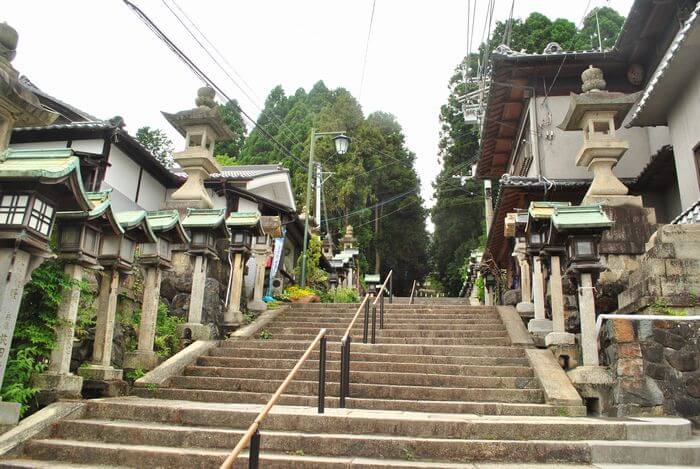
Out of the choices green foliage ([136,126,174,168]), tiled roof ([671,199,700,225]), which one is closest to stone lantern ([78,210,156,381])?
tiled roof ([671,199,700,225])

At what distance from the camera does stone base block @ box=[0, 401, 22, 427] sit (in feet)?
17.9

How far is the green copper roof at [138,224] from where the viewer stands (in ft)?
24.7

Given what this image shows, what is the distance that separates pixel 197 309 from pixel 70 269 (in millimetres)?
3540

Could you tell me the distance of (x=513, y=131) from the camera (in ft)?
60.7

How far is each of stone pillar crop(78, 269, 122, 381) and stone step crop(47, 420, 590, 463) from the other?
5.32 feet

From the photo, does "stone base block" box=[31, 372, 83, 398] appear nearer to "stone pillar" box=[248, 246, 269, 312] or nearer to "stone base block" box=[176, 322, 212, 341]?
"stone base block" box=[176, 322, 212, 341]

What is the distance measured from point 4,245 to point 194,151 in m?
7.22

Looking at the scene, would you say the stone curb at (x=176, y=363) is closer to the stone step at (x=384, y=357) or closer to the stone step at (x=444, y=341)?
the stone step at (x=384, y=357)

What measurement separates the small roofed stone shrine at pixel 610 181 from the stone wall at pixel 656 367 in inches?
79.0

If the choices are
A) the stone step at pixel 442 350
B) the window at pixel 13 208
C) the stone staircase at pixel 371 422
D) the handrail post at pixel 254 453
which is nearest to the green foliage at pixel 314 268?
the stone step at pixel 442 350

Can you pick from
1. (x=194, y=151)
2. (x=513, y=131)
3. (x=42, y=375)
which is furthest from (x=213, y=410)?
(x=513, y=131)

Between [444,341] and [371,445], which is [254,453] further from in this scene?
[444,341]

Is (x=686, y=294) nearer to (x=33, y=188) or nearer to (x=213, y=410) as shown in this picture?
(x=213, y=410)

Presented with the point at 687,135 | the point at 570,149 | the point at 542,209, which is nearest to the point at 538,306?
the point at 542,209
